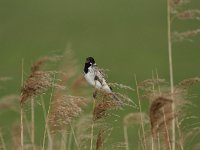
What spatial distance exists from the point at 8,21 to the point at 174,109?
2166 cm

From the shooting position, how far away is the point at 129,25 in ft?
86.9

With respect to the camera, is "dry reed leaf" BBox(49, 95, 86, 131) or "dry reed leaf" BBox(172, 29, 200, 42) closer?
"dry reed leaf" BBox(49, 95, 86, 131)

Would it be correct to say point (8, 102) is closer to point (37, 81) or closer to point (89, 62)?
point (37, 81)

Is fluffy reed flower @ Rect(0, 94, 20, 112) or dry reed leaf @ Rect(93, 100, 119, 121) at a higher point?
fluffy reed flower @ Rect(0, 94, 20, 112)

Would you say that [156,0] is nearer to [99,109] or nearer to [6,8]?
[6,8]

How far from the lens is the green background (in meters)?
22.5

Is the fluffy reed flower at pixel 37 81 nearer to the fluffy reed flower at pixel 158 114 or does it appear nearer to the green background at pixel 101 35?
the fluffy reed flower at pixel 158 114

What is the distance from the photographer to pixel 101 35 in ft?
85.1

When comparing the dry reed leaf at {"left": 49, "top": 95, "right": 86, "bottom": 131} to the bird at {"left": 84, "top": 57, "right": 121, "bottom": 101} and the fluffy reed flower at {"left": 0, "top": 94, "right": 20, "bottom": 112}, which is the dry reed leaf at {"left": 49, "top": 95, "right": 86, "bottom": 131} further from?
the bird at {"left": 84, "top": 57, "right": 121, "bottom": 101}

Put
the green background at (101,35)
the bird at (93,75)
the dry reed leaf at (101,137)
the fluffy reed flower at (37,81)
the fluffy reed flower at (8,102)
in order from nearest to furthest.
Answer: the dry reed leaf at (101,137)
the fluffy reed flower at (37,81)
the fluffy reed flower at (8,102)
the bird at (93,75)
the green background at (101,35)

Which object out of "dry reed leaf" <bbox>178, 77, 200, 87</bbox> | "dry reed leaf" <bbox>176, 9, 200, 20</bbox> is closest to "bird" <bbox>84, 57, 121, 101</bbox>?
"dry reed leaf" <bbox>176, 9, 200, 20</bbox>

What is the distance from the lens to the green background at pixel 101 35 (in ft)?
73.8

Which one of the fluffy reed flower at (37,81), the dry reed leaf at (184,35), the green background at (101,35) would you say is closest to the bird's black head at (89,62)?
the dry reed leaf at (184,35)

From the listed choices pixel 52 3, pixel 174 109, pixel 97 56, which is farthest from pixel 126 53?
pixel 174 109
